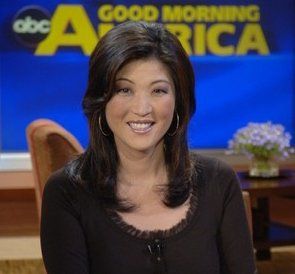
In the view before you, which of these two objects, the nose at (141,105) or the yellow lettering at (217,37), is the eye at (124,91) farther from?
the yellow lettering at (217,37)

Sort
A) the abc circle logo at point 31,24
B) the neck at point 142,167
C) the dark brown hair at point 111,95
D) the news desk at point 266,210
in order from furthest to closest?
1. the abc circle logo at point 31,24
2. the news desk at point 266,210
3. the neck at point 142,167
4. the dark brown hair at point 111,95

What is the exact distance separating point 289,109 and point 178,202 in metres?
3.59

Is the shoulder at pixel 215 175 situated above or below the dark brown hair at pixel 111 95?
below

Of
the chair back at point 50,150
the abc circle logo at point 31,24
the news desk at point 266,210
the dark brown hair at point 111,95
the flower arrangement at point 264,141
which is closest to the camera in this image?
the dark brown hair at point 111,95

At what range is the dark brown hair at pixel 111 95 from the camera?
123cm

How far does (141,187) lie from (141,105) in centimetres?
19

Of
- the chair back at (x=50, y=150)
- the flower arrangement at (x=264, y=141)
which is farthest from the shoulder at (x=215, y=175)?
the flower arrangement at (x=264, y=141)

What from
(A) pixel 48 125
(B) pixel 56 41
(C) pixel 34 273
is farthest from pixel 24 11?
(A) pixel 48 125

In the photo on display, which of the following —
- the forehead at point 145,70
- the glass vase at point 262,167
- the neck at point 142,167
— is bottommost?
the glass vase at point 262,167

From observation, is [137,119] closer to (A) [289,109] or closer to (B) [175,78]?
(B) [175,78]

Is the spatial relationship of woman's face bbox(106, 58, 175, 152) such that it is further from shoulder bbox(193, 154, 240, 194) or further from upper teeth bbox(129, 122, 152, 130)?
shoulder bbox(193, 154, 240, 194)

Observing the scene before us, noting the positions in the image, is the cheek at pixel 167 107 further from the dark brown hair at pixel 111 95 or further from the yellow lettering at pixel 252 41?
the yellow lettering at pixel 252 41

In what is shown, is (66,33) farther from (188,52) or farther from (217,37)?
(217,37)

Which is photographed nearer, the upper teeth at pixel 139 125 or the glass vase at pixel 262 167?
the upper teeth at pixel 139 125
